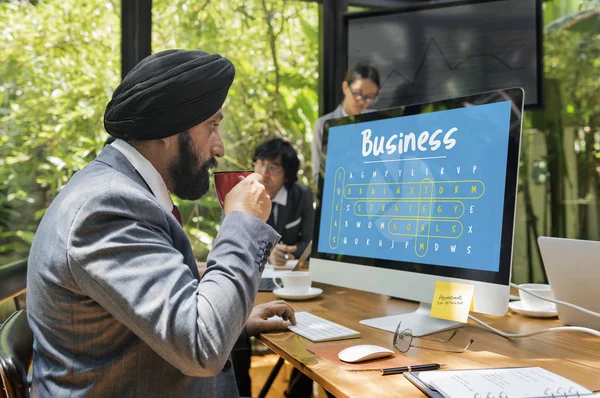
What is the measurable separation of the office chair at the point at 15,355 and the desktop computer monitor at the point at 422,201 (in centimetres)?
74

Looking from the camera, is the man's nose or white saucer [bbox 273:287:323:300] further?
white saucer [bbox 273:287:323:300]

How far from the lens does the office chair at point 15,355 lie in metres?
0.91

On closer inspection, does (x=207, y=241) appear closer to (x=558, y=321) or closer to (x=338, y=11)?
(x=338, y=11)

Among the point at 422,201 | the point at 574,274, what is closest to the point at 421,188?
the point at 422,201

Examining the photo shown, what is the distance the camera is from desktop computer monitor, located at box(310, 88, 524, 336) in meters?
1.22

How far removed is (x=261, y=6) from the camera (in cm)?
386

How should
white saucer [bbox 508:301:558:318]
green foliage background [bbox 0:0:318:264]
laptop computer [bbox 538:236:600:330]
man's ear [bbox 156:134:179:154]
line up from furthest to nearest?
green foliage background [bbox 0:0:318:264] → white saucer [bbox 508:301:558:318] → laptop computer [bbox 538:236:600:330] → man's ear [bbox 156:134:179:154]

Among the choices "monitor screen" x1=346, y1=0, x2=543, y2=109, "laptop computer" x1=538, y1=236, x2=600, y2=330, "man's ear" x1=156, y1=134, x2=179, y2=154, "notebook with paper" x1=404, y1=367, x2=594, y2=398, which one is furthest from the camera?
"monitor screen" x1=346, y1=0, x2=543, y2=109

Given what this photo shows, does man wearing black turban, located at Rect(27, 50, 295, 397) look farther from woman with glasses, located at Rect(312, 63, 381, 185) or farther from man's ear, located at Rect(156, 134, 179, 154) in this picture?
woman with glasses, located at Rect(312, 63, 381, 185)

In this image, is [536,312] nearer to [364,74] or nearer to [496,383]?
[496,383]

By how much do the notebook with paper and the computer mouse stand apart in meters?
0.10

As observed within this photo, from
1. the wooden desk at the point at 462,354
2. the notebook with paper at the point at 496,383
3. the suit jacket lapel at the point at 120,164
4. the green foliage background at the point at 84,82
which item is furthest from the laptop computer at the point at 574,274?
the green foliage background at the point at 84,82

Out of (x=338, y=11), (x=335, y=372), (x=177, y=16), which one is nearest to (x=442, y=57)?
(x=338, y=11)

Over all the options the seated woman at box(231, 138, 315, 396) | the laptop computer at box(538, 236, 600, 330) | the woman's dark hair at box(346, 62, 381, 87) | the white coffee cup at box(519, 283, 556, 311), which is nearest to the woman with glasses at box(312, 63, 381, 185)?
the woman's dark hair at box(346, 62, 381, 87)
